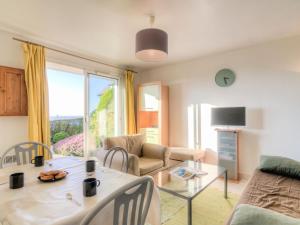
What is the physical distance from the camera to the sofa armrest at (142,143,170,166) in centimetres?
304

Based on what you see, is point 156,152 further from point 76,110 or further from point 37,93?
point 37,93

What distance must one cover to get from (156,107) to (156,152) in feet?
4.21

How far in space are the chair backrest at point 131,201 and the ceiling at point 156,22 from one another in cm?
184

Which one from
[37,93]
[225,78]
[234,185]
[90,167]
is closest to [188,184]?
[90,167]

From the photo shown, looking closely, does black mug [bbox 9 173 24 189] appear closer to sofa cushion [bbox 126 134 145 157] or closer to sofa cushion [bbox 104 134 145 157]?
sofa cushion [bbox 104 134 145 157]

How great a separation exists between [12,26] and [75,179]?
2415mm

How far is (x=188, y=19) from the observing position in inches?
88.7

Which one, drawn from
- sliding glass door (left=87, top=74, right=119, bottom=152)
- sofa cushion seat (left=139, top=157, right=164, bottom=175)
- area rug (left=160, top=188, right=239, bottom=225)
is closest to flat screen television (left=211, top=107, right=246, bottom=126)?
area rug (left=160, top=188, right=239, bottom=225)

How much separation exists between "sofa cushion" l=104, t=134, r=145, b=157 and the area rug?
3.06 ft

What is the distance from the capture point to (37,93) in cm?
268

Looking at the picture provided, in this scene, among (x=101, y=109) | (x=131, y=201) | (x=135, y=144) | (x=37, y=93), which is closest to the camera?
(x=131, y=201)

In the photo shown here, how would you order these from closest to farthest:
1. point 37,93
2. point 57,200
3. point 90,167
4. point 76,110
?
1. point 57,200
2. point 90,167
3. point 37,93
4. point 76,110

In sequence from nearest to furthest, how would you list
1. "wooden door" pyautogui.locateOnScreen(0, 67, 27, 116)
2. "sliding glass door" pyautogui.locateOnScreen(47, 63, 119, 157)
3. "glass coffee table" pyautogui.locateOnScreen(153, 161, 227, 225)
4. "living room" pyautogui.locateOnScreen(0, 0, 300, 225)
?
"living room" pyautogui.locateOnScreen(0, 0, 300, 225) → "glass coffee table" pyautogui.locateOnScreen(153, 161, 227, 225) → "wooden door" pyautogui.locateOnScreen(0, 67, 27, 116) → "sliding glass door" pyautogui.locateOnScreen(47, 63, 119, 157)

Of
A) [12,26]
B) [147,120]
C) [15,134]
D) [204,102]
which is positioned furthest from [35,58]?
[204,102]
